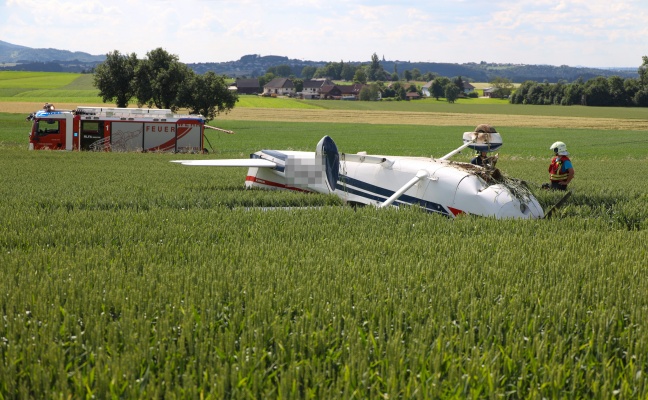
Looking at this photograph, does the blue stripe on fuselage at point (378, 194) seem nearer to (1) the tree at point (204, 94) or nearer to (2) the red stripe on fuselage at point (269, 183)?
(2) the red stripe on fuselage at point (269, 183)

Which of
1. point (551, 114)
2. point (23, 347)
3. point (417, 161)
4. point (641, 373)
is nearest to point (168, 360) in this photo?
point (23, 347)

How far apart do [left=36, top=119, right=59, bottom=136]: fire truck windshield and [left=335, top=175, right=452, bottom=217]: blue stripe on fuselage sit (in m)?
25.9

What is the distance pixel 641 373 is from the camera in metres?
4.68

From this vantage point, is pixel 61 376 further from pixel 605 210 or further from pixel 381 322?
pixel 605 210

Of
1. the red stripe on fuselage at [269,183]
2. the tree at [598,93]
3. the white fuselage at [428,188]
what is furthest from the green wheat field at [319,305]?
the tree at [598,93]

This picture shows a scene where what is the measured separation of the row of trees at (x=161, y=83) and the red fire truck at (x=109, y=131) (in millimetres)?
21912

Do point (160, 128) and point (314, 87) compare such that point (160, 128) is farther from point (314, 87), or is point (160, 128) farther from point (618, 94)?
point (314, 87)

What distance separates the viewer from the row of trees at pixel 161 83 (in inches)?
2288

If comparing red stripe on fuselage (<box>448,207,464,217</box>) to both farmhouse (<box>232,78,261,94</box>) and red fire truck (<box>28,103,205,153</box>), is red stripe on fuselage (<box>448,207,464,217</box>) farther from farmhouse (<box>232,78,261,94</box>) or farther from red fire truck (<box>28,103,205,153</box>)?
farmhouse (<box>232,78,261,94</box>)

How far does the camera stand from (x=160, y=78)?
57781 millimetres

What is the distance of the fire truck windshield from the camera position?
3588 cm

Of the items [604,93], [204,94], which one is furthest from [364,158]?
[604,93]

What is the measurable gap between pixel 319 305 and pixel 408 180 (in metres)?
6.91

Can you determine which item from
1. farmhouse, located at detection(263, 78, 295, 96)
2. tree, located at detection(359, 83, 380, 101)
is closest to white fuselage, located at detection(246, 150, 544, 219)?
tree, located at detection(359, 83, 380, 101)
